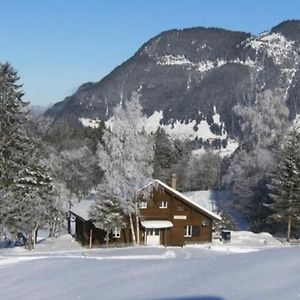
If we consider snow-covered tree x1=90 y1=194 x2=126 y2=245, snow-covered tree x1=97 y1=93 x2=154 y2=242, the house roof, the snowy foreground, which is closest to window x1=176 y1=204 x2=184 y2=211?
the house roof

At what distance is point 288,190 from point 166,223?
39.6 ft

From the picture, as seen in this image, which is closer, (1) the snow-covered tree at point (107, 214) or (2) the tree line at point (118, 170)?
(2) the tree line at point (118, 170)

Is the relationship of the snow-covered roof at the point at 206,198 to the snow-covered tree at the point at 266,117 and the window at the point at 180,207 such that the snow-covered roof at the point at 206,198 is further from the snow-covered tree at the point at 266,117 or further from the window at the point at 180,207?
the window at the point at 180,207

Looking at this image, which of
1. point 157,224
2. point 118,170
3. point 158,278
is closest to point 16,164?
point 118,170

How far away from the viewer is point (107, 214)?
48.8 metres

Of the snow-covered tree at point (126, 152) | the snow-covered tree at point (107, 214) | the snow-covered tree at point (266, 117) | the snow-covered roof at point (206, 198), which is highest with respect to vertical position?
the snow-covered tree at point (266, 117)

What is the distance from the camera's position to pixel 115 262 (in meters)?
28.0

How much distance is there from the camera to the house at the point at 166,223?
53281 millimetres

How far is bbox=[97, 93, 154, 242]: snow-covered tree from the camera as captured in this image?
47.0m

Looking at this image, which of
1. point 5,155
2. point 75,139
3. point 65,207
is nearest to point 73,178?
point 65,207

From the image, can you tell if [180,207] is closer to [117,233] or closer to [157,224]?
[157,224]

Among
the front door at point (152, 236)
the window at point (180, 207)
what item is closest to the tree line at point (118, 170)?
the front door at point (152, 236)

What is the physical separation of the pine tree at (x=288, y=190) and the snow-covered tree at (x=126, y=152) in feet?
50.5

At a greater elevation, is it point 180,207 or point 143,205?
point 143,205
